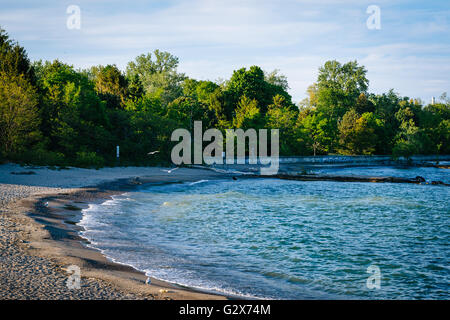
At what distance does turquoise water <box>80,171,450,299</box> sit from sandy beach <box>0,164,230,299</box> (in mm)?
732

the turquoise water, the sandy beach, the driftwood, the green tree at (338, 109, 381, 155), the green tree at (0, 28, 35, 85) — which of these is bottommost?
the driftwood

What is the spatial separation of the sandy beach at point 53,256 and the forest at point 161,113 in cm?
1436

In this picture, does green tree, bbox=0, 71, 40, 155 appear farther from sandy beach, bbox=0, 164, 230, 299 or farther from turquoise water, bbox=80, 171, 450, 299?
turquoise water, bbox=80, 171, 450, 299

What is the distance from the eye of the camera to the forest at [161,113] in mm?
34781

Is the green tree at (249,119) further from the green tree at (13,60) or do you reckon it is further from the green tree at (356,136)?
the green tree at (13,60)

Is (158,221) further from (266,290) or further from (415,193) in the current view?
(415,193)

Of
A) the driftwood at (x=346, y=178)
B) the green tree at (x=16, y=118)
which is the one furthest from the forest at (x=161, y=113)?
the driftwood at (x=346, y=178)

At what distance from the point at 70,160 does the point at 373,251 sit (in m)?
29.3

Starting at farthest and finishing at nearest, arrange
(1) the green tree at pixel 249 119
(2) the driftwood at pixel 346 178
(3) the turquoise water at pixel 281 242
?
(1) the green tree at pixel 249 119 → (2) the driftwood at pixel 346 178 → (3) the turquoise water at pixel 281 242

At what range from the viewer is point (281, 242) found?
13961 mm

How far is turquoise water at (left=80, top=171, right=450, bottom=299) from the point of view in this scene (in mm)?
9242

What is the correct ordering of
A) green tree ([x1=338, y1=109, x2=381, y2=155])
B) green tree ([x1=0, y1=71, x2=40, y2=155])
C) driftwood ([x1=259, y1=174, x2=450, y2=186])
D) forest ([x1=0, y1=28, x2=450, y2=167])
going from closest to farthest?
green tree ([x1=0, y1=71, x2=40, y2=155])
forest ([x1=0, y1=28, x2=450, y2=167])
driftwood ([x1=259, y1=174, x2=450, y2=186])
green tree ([x1=338, y1=109, x2=381, y2=155])

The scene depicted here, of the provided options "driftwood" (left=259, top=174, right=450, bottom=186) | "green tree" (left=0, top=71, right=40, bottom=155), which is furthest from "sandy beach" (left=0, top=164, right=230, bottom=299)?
"driftwood" (left=259, top=174, right=450, bottom=186)

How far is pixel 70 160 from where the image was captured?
35.7 metres
